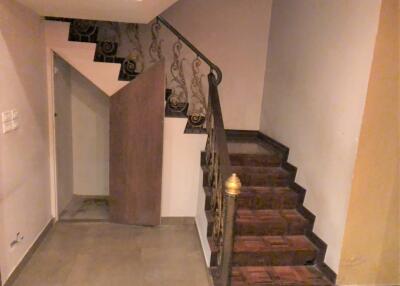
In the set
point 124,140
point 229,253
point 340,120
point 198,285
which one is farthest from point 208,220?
point 340,120

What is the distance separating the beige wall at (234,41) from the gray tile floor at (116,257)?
5.54 ft

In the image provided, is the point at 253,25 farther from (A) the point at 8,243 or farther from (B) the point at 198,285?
(A) the point at 8,243

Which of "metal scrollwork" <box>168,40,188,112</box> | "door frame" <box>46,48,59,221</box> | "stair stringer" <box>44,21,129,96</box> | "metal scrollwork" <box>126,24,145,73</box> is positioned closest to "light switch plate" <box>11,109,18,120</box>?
"door frame" <box>46,48,59,221</box>

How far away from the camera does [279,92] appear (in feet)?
11.9

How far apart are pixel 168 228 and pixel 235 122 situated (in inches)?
63.8

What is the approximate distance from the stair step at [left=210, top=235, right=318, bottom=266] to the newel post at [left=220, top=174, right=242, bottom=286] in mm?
398

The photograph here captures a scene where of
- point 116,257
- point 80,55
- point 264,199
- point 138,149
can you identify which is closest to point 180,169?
point 138,149

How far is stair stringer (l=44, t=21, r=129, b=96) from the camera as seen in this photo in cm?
302

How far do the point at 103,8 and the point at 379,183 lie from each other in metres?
2.47

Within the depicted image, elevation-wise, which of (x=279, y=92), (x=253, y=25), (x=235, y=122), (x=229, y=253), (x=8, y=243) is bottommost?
(x=8, y=243)

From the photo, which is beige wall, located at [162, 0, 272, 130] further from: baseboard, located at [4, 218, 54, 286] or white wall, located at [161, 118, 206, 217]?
baseboard, located at [4, 218, 54, 286]

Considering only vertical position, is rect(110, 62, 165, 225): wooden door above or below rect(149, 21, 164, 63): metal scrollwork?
below

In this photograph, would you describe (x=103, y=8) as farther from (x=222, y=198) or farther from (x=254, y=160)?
(x=254, y=160)

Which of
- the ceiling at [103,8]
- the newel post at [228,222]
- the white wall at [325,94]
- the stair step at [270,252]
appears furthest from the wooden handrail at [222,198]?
the ceiling at [103,8]
